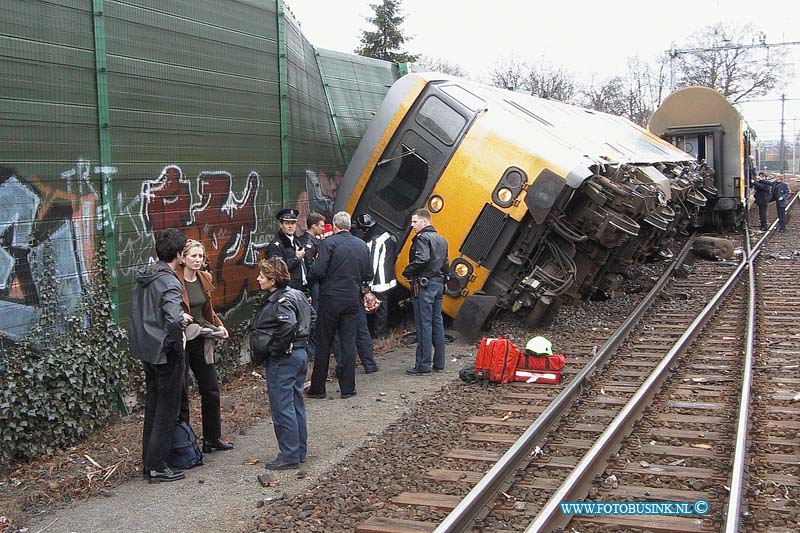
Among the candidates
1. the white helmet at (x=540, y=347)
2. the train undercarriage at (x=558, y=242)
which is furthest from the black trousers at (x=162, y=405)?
the train undercarriage at (x=558, y=242)

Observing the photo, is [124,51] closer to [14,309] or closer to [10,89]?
[10,89]

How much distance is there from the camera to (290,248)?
8.74 meters

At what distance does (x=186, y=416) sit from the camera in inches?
245

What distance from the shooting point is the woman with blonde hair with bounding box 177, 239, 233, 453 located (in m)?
6.07

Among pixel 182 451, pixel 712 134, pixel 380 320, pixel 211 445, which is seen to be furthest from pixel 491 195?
pixel 712 134

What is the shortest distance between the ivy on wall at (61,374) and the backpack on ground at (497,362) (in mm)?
3403

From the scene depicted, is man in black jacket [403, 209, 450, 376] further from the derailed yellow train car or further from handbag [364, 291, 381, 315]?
the derailed yellow train car

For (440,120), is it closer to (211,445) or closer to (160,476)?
(211,445)

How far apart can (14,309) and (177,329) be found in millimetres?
1314

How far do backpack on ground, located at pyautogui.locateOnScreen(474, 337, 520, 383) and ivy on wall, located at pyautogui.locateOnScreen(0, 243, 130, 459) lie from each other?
3.40m

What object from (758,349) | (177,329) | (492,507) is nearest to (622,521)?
(492,507)

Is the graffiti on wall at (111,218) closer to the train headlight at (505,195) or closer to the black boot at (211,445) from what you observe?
the black boot at (211,445)

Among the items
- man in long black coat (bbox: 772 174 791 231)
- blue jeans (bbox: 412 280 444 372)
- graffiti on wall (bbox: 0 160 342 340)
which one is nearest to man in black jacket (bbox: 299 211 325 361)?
graffiti on wall (bbox: 0 160 342 340)

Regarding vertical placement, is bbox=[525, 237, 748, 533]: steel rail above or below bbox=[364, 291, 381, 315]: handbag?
below
